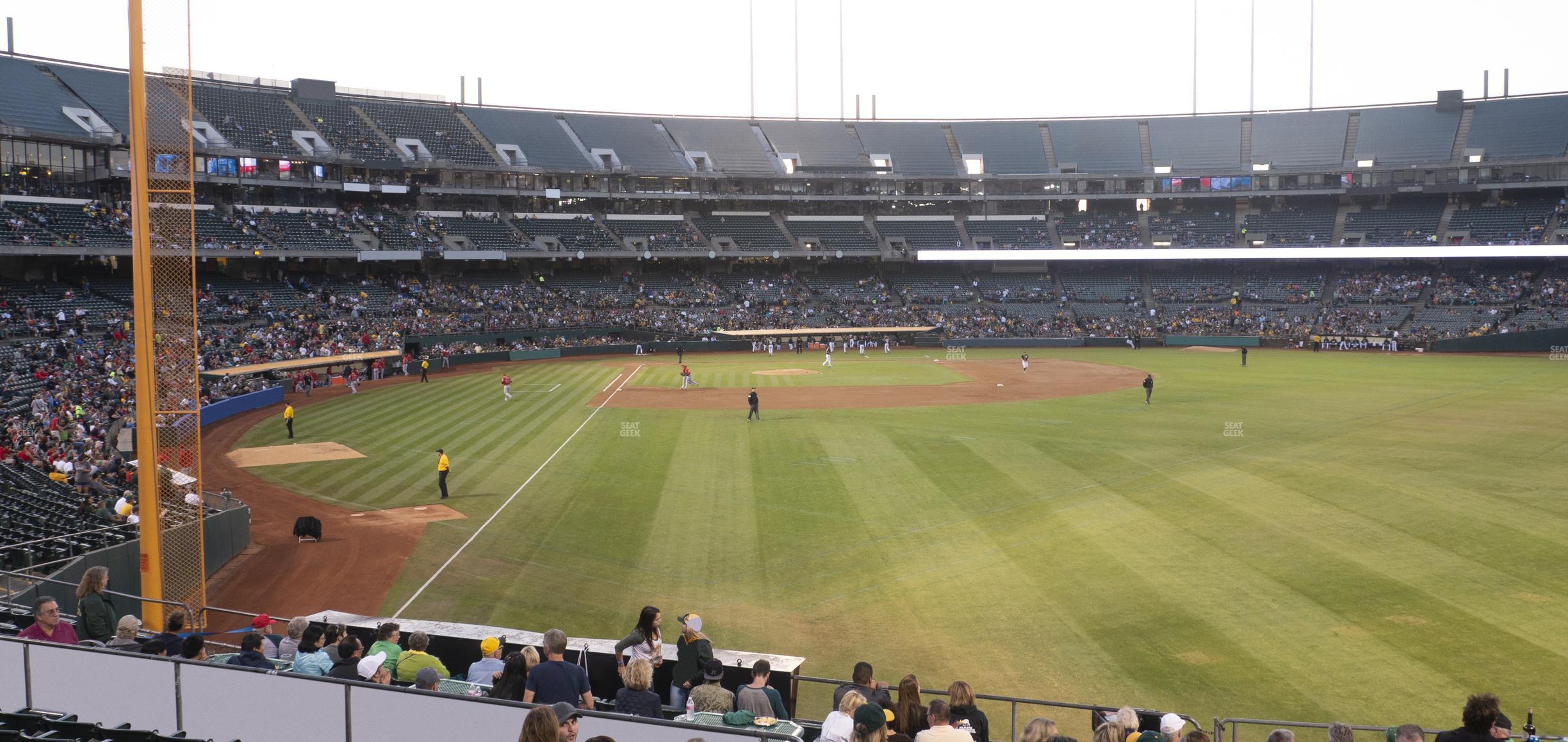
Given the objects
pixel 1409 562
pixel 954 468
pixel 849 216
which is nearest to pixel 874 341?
pixel 849 216

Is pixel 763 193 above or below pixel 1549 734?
above

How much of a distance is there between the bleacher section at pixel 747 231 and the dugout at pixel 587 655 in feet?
257

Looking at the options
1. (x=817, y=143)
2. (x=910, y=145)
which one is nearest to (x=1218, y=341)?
(x=910, y=145)

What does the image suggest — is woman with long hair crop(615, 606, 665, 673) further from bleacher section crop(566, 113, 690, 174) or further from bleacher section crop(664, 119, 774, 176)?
bleacher section crop(664, 119, 774, 176)

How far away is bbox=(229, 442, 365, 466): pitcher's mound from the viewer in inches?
1259

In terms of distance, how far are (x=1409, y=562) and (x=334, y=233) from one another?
70.9 metres

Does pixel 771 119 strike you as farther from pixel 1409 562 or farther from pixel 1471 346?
pixel 1409 562

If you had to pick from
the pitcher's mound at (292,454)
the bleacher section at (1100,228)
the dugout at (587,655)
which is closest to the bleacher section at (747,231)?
the bleacher section at (1100,228)

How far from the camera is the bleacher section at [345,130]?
7575 cm

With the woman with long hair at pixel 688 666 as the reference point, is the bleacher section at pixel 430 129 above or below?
above

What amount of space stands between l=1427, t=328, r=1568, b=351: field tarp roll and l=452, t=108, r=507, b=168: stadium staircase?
75108 millimetres

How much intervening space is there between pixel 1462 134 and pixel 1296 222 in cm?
1507

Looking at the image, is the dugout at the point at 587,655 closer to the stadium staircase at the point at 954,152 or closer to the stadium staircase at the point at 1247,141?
the stadium staircase at the point at 954,152

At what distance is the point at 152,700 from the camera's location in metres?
8.35
